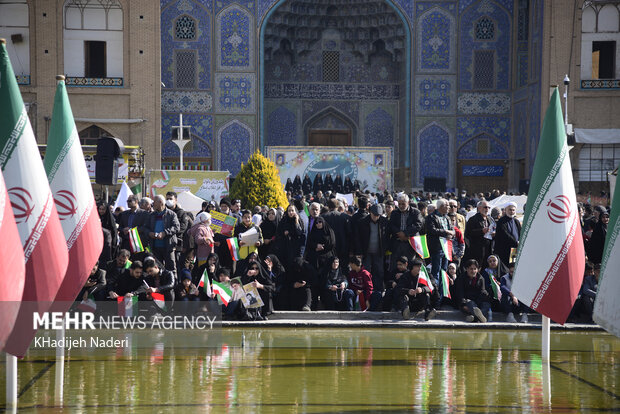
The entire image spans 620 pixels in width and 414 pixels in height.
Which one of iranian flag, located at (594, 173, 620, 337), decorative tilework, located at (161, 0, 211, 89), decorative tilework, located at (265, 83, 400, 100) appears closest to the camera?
iranian flag, located at (594, 173, 620, 337)

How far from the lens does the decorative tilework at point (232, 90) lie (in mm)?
28078

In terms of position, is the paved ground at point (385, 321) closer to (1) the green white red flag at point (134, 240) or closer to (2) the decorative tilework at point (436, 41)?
(1) the green white red flag at point (134, 240)

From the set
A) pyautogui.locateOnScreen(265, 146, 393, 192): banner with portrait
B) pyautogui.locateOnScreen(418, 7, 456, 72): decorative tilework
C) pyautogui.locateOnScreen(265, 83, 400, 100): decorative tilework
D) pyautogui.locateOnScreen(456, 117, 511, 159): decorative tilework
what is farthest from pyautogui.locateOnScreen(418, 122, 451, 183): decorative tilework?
pyautogui.locateOnScreen(265, 146, 393, 192): banner with portrait

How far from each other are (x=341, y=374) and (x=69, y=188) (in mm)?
2485

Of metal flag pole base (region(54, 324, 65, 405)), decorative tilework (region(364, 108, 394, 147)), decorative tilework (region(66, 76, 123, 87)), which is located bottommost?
metal flag pole base (region(54, 324, 65, 405))

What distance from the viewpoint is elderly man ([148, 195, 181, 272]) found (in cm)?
1092

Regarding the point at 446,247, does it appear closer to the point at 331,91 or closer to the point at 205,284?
the point at 205,284

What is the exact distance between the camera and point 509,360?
299 inches

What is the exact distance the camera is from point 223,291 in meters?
Answer: 9.62

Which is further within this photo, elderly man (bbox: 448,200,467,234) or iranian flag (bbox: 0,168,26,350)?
elderly man (bbox: 448,200,467,234)

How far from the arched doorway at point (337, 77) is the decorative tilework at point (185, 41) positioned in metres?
2.51

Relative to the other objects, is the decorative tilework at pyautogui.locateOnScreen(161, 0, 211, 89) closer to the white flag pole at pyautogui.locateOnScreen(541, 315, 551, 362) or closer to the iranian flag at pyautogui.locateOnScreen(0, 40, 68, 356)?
the white flag pole at pyautogui.locateOnScreen(541, 315, 551, 362)

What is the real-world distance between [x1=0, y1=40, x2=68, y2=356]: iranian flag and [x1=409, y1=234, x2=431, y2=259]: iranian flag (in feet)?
18.7

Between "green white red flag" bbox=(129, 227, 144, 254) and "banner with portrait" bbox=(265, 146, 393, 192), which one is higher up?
"banner with portrait" bbox=(265, 146, 393, 192)
